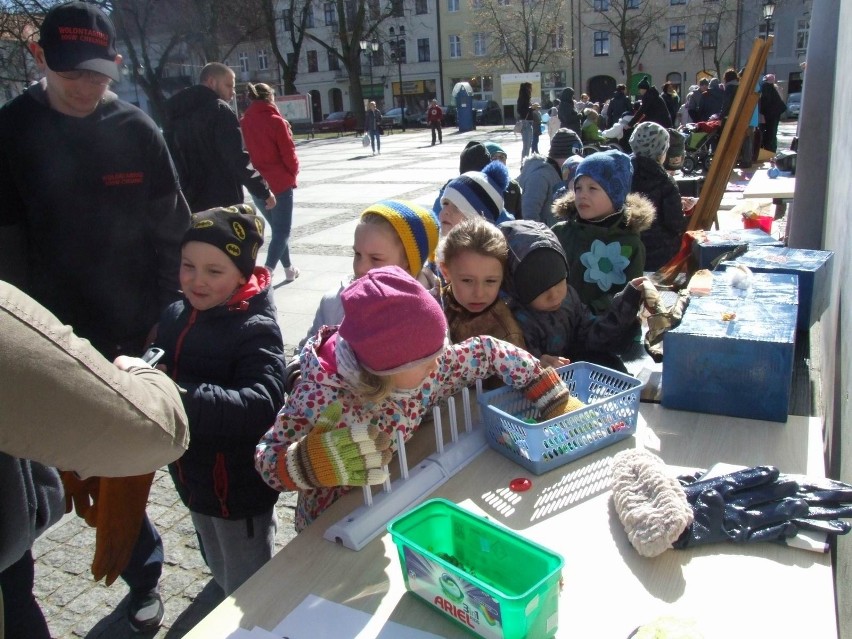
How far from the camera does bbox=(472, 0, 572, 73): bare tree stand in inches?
1538

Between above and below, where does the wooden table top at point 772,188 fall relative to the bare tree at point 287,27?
below

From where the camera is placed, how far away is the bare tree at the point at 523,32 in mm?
39062

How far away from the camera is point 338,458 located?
133 centimetres

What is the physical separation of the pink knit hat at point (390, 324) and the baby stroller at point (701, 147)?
9.59m

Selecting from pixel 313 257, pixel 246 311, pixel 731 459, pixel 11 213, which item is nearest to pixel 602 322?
pixel 731 459

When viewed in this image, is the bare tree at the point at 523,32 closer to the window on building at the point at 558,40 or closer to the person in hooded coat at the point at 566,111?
the window on building at the point at 558,40

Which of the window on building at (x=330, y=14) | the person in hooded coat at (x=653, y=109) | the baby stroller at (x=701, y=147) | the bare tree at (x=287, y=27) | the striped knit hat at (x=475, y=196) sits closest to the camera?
the striped knit hat at (x=475, y=196)

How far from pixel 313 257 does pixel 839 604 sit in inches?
231

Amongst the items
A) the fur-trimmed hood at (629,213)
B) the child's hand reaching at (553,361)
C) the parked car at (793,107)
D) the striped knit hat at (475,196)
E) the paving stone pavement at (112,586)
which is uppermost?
the parked car at (793,107)

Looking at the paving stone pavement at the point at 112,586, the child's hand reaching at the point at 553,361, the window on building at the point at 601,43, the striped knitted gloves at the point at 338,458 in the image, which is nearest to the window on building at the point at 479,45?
the window on building at the point at 601,43

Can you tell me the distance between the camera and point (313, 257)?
274 inches

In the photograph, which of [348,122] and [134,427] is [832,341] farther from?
[348,122]

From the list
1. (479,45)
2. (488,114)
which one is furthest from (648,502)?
(479,45)

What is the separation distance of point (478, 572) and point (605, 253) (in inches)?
72.4
